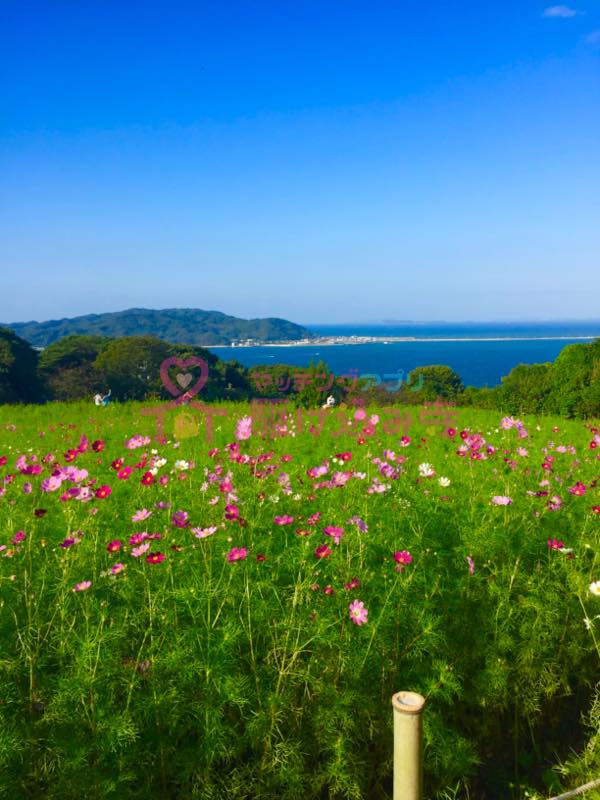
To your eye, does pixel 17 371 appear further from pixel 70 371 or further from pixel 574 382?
pixel 574 382

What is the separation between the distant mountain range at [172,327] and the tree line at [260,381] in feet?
259

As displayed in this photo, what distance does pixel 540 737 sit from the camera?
2.98m

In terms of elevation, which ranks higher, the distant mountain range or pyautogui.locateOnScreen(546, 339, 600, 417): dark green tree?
the distant mountain range

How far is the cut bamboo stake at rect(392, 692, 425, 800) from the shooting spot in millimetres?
1600

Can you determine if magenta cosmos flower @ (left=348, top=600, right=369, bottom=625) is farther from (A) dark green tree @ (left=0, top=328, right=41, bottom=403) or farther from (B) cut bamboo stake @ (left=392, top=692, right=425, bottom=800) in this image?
(A) dark green tree @ (left=0, top=328, right=41, bottom=403)

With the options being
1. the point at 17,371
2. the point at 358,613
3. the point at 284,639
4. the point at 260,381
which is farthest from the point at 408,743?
the point at 260,381

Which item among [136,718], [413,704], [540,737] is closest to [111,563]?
[136,718]

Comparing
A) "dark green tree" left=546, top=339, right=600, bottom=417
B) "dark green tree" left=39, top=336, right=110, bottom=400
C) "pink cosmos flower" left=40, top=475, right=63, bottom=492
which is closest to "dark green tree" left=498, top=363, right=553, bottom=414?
"dark green tree" left=546, top=339, right=600, bottom=417

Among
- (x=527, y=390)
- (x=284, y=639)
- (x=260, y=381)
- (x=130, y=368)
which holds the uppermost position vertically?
(x=130, y=368)

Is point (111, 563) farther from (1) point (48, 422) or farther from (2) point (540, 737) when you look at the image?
(1) point (48, 422)

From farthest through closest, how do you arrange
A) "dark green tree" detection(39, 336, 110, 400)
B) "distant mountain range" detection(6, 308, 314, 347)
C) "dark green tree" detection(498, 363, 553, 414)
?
"distant mountain range" detection(6, 308, 314, 347)
"dark green tree" detection(39, 336, 110, 400)
"dark green tree" detection(498, 363, 553, 414)

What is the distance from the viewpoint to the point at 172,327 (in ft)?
438

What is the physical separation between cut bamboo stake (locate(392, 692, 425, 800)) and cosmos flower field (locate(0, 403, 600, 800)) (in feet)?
1.64

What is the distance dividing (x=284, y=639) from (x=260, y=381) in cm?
3327
